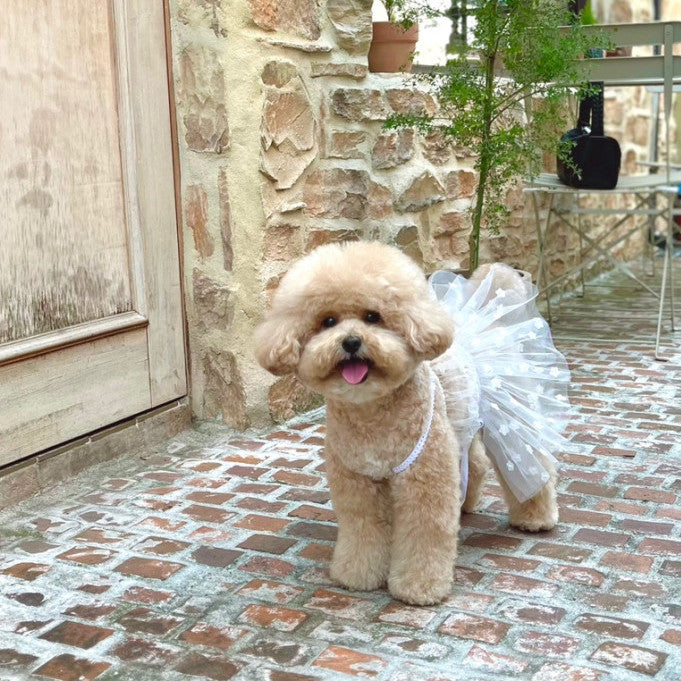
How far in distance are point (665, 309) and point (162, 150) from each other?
12.9 feet

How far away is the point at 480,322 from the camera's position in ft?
10.2

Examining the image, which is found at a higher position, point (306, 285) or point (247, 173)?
point (247, 173)

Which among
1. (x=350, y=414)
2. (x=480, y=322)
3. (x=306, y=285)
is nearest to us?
(x=306, y=285)

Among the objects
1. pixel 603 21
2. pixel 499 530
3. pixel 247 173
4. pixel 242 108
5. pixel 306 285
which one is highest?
pixel 603 21

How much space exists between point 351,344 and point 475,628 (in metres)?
0.80

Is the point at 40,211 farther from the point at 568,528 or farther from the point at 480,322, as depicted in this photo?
the point at 568,528

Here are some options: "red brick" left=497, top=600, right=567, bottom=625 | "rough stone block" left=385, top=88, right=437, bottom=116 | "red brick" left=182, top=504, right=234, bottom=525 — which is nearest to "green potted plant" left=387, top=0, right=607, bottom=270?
"rough stone block" left=385, top=88, right=437, bottom=116

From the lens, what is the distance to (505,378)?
9.99ft

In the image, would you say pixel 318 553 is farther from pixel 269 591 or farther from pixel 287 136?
pixel 287 136

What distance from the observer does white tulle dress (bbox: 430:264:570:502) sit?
287 cm

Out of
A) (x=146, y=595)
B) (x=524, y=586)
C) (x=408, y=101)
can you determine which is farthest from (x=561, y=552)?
(x=408, y=101)

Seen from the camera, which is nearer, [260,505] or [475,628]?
[475,628]

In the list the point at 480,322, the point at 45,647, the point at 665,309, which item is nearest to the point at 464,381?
the point at 480,322

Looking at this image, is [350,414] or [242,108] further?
[242,108]
